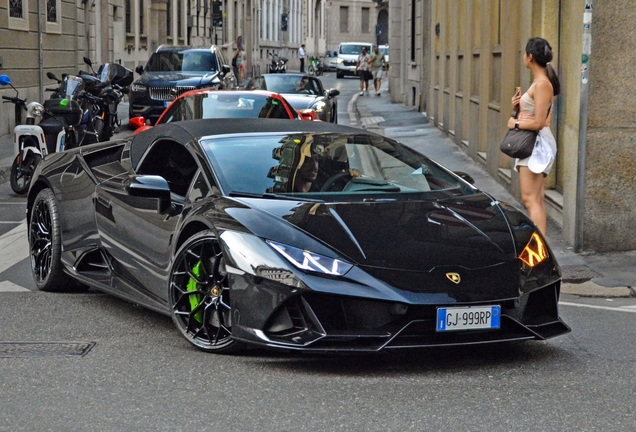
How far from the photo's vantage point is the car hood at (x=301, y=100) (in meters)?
22.9

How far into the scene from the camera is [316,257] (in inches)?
218

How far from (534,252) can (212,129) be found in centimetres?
218

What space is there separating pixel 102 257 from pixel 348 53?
2606 inches

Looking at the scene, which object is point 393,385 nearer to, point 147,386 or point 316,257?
point 316,257

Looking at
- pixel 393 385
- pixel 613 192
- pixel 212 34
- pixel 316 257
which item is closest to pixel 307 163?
pixel 316 257

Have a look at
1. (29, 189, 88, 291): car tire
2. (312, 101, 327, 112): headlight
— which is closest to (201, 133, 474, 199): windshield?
(29, 189, 88, 291): car tire

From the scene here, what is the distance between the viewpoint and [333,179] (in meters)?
6.62

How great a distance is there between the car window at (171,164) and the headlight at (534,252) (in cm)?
198

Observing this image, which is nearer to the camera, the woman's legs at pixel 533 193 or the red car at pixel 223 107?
the woman's legs at pixel 533 193

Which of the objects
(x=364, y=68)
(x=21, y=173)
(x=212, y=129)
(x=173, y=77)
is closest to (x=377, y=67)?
(x=364, y=68)

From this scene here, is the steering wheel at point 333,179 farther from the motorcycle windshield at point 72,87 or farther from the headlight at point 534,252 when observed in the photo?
the motorcycle windshield at point 72,87

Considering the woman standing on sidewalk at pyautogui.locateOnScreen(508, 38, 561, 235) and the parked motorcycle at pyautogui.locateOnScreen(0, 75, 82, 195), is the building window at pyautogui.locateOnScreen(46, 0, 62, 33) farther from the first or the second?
the woman standing on sidewalk at pyautogui.locateOnScreen(508, 38, 561, 235)

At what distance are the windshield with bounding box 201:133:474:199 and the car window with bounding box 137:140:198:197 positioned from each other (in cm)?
19

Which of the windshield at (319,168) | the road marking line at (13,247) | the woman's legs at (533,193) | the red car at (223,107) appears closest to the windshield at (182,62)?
the red car at (223,107)
